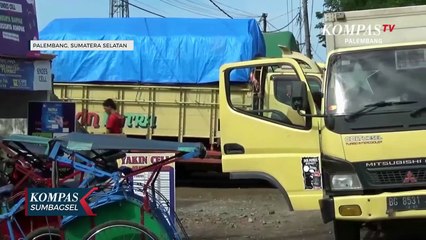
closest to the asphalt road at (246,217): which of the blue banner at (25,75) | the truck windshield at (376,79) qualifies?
the truck windshield at (376,79)

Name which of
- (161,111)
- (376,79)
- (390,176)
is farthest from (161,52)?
(390,176)

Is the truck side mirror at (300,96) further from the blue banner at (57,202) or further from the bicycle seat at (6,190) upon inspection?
the bicycle seat at (6,190)

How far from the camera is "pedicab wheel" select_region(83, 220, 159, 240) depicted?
19.1 feet

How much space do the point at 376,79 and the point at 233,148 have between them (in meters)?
1.88

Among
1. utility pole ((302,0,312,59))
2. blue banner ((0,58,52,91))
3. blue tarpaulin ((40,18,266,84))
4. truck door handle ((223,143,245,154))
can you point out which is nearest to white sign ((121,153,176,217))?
truck door handle ((223,143,245,154))

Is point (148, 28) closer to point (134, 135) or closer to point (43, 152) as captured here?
point (134, 135)

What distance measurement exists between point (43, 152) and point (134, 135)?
29.5 feet

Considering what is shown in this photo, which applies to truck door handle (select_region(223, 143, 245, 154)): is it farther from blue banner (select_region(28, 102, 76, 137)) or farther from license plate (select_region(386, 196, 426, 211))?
blue banner (select_region(28, 102, 76, 137))

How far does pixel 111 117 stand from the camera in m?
11.5

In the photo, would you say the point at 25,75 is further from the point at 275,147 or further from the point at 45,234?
the point at 45,234

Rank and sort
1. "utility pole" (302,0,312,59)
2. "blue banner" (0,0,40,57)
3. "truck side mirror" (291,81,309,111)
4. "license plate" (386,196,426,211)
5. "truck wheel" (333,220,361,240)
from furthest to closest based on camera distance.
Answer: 1. "utility pole" (302,0,312,59)
2. "blue banner" (0,0,40,57)
3. "truck wheel" (333,220,361,240)
4. "truck side mirror" (291,81,309,111)
5. "license plate" (386,196,426,211)

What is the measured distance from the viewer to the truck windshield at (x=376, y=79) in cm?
710

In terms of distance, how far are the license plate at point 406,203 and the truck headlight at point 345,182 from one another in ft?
Result: 1.12

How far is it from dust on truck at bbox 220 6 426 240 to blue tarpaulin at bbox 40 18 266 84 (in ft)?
22.1
